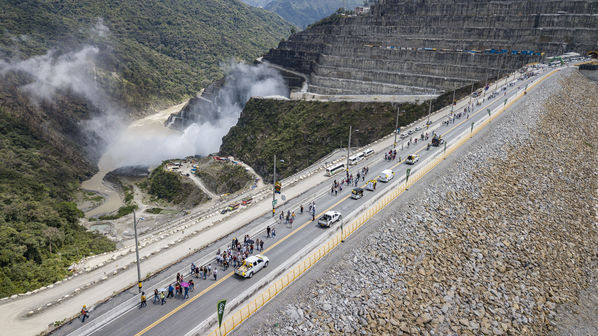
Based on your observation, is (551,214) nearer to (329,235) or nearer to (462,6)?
(329,235)

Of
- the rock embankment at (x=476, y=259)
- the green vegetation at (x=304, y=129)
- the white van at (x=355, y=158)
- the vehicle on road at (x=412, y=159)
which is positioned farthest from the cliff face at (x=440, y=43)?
the vehicle on road at (x=412, y=159)

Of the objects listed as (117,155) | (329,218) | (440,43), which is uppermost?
(440,43)

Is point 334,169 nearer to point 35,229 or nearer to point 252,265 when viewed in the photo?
point 252,265

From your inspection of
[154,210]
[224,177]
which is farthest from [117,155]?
[154,210]

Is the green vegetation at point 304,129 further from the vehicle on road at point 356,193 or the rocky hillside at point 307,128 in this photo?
the vehicle on road at point 356,193

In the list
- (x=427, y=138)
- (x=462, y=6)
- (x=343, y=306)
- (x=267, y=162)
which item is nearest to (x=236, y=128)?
(x=267, y=162)

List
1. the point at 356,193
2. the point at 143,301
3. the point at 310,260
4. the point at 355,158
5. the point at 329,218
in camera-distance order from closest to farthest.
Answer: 1. the point at 143,301
2. the point at 310,260
3. the point at 329,218
4. the point at 356,193
5. the point at 355,158
